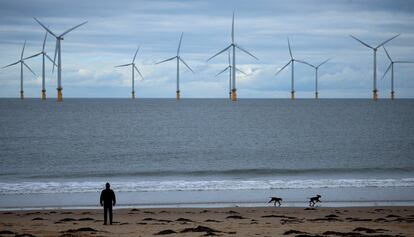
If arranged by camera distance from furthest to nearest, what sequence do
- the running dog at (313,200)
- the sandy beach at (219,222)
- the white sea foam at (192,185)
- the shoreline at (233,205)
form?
1. the white sea foam at (192,185)
2. the shoreline at (233,205)
3. the running dog at (313,200)
4. the sandy beach at (219,222)

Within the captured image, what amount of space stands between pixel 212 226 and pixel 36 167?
39613 millimetres

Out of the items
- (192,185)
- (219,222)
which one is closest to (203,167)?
(192,185)

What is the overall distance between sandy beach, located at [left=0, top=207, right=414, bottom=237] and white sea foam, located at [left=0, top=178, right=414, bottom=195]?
1094cm

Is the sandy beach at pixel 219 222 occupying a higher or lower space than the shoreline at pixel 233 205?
higher

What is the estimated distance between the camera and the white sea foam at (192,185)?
152ft

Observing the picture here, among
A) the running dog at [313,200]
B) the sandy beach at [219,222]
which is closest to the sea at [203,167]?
the running dog at [313,200]

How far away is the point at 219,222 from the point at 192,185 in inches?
747

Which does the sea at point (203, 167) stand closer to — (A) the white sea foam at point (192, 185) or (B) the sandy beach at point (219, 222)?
(A) the white sea foam at point (192, 185)

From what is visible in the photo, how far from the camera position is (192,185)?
48844 mm

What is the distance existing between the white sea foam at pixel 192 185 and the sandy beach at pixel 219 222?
10945mm

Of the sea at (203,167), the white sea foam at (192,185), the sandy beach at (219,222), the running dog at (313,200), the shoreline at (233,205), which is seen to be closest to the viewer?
the sandy beach at (219,222)

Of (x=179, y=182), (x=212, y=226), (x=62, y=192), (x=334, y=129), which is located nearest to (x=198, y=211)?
(x=212, y=226)

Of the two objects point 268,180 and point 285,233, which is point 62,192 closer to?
point 268,180

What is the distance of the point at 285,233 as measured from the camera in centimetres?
2589
